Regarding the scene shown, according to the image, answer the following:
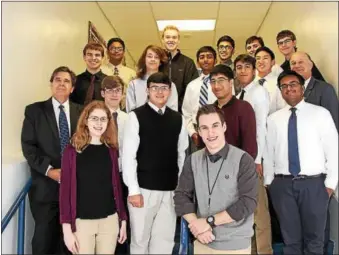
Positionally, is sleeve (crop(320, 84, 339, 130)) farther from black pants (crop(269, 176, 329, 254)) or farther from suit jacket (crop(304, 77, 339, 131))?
black pants (crop(269, 176, 329, 254))

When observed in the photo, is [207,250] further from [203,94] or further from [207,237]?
[203,94]

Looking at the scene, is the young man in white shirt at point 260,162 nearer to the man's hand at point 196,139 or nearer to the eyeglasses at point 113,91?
the man's hand at point 196,139

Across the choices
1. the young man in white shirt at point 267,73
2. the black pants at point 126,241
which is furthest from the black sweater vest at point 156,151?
the young man in white shirt at point 267,73

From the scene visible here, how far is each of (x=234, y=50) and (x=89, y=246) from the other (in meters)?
1.99

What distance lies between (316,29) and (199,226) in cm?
165

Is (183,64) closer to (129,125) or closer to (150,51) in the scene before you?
(150,51)

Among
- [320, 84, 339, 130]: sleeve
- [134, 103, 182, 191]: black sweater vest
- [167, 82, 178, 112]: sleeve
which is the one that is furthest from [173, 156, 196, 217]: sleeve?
[320, 84, 339, 130]: sleeve

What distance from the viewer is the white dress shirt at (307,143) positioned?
2.14 metres

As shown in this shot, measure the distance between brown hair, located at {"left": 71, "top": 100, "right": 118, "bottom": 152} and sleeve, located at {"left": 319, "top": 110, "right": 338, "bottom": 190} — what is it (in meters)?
1.19

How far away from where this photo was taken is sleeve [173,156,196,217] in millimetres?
1858

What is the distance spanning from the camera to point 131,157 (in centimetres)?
212

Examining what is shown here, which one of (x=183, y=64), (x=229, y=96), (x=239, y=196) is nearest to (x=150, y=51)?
(x=183, y=64)

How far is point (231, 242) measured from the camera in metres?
1.81

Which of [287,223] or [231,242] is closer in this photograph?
[231,242]
